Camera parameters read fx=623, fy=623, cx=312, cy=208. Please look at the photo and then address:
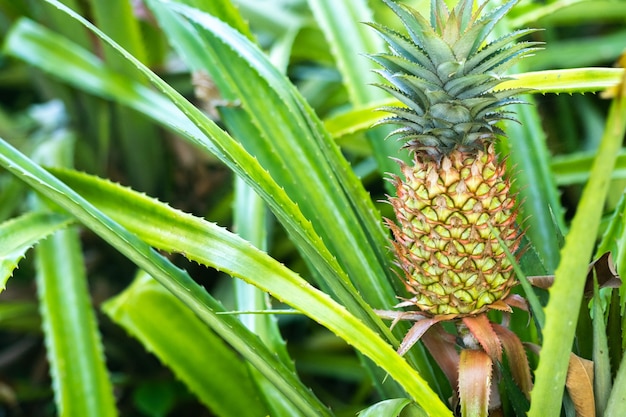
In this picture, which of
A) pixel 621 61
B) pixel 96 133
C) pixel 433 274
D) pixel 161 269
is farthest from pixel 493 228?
pixel 96 133

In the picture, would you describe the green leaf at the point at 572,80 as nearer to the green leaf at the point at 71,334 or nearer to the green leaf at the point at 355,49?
the green leaf at the point at 355,49

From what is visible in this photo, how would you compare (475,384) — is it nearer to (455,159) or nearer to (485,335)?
(485,335)

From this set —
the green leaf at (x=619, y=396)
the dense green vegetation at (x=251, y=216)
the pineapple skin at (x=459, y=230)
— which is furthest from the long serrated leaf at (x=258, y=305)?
the green leaf at (x=619, y=396)

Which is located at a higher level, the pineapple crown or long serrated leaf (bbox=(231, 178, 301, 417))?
the pineapple crown

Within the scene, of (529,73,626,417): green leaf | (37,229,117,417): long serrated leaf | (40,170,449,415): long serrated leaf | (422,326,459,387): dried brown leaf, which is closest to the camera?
(529,73,626,417): green leaf

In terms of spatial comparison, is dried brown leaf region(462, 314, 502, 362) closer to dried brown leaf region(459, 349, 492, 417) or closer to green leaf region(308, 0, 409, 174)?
dried brown leaf region(459, 349, 492, 417)

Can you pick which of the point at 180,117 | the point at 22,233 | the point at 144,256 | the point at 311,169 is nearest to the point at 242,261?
the point at 144,256

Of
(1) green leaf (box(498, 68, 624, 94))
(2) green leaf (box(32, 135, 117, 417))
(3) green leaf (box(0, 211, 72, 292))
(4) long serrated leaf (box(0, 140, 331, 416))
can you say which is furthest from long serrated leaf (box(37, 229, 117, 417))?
(1) green leaf (box(498, 68, 624, 94))
